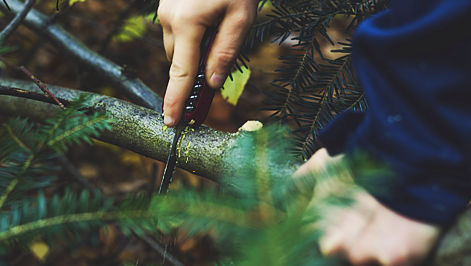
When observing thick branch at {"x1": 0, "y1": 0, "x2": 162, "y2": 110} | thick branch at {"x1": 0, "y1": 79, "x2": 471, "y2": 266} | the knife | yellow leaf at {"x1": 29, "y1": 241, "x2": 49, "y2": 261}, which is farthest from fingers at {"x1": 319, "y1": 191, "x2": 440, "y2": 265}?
yellow leaf at {"x1": 29, "y1": 241, "x2": 49, "y2": 261}

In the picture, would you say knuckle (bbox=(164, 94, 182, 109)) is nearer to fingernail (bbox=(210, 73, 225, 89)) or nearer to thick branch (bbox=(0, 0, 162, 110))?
fingernail (bbox=(210, 73, 225, 89))

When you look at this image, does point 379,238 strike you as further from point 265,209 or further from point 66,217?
point 66,217

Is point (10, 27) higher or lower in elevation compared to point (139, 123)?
higher

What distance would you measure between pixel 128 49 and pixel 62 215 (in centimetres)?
268

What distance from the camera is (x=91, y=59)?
1.62m

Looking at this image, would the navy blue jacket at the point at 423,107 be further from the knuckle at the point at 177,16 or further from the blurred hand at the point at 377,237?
the knuckle at the point at 177,16

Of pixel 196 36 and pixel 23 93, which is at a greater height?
pixel 196 36

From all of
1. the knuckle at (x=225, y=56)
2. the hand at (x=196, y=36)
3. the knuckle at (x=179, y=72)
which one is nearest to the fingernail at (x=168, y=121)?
the hand at (x=196, y=36)

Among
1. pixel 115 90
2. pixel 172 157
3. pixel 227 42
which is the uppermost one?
pixel 227 42

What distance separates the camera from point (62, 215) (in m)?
0.57

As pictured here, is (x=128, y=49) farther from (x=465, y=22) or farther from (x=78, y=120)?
(x=465, y=22)

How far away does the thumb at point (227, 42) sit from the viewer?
97 centimetres

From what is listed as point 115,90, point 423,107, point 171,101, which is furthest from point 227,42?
point 115,90

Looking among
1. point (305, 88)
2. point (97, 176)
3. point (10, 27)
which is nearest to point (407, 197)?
point (305, 88)
